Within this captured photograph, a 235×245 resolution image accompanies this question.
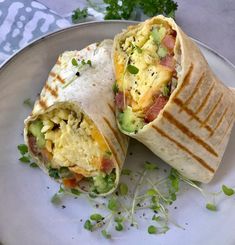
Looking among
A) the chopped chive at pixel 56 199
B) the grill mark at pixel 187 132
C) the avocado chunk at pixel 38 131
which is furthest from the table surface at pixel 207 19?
the chopped chive at pixel 56 199

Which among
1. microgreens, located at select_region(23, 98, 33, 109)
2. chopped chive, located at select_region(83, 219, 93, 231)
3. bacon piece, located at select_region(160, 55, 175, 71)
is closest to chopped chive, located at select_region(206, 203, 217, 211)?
chopped chive, located at select_region(83, 219, 93, 231)

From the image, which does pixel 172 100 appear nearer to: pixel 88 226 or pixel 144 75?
pixel 144 75

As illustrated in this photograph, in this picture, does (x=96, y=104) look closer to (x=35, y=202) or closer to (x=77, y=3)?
(x=35, y=202)

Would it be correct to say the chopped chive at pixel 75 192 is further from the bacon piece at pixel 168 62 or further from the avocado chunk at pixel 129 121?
the bacon piece at pixel 168 62

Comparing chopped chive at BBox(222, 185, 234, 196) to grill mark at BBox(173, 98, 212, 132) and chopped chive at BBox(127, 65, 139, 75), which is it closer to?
grill mark at BBox(173, 98, 212, 132)

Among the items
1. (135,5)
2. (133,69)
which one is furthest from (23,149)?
(135,5)

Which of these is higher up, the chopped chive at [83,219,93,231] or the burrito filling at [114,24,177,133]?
the burrito filling at [114,24,177,133]

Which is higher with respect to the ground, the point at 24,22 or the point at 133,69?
the point at 133,69
